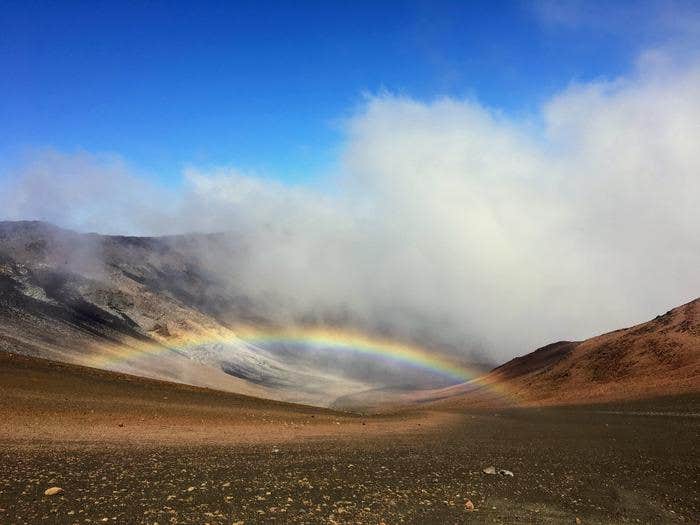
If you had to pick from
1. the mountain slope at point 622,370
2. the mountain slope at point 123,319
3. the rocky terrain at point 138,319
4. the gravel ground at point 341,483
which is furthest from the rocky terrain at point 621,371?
the mountain slope at point 123,319

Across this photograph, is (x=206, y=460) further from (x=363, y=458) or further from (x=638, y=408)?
(x=638, y=408)


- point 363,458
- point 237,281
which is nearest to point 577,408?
point 363,458

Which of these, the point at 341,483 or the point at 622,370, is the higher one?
the point at 622,370

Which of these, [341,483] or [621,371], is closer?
[341,483]

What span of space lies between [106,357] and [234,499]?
61.6 meters

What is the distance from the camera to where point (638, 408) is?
35.2 metres

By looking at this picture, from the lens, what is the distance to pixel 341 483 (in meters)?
10.6

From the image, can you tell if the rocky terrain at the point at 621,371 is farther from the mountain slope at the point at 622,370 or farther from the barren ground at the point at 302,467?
the barren ground at the point at 302,467

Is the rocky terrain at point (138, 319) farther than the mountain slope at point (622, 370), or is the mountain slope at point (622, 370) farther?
the rocky terrain at point (138, 319)

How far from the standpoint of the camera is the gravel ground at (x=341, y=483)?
8.26 metres

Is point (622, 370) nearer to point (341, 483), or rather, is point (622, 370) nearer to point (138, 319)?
point (341, 483)

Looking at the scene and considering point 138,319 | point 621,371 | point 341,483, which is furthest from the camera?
point 138,319

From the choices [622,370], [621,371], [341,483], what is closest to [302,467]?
[341,483]

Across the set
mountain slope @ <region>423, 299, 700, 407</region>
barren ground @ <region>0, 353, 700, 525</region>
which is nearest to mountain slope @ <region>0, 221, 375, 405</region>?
barren ground @ <region>0, 353, 700, 525</region>
